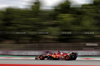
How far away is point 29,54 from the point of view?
1819 centimetres

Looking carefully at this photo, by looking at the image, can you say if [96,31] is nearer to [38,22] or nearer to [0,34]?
[38,22]

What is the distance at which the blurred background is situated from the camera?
985 inches

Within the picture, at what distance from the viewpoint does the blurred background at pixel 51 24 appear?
25.0 metres

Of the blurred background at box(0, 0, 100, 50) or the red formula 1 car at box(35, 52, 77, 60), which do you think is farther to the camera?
the blurred background at box(0, 0, 100, 50)

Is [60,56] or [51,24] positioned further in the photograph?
[51,24]

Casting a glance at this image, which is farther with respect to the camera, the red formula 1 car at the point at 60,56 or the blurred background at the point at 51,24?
the blurred background at the point at 51,24

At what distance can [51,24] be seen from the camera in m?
26.3

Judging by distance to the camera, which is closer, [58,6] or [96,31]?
[96,31]

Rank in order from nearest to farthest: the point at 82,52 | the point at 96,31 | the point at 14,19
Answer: the point at 82,52, the point at 96,31, the point at 14,19

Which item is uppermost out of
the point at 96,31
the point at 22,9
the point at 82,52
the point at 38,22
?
the point at 22,9

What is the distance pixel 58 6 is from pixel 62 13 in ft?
4.74

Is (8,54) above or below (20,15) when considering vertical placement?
below

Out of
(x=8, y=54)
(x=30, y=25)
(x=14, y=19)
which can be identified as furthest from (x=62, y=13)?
(x=8, y=54)

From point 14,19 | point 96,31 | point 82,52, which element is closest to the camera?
point 82,52
